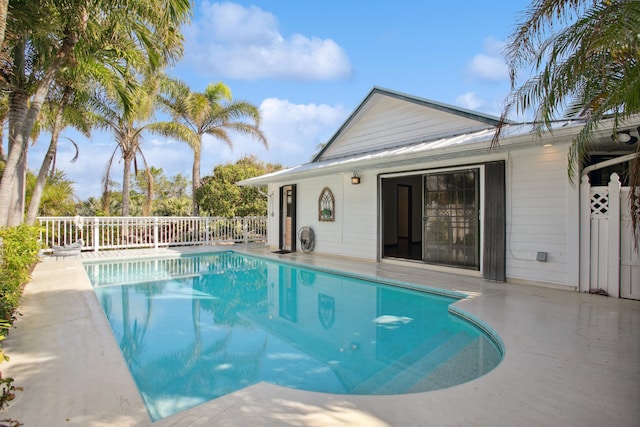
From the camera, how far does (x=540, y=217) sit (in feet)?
20.3

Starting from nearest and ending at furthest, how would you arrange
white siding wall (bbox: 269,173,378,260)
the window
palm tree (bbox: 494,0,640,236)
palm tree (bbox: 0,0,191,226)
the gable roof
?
1. palm tree (bbox: 494,0,640,236)
2. palm tree (bbox: 0,0,191,226)
3. the gable roof
4. white siding wall (bbox: 269,173,378,260)
5. the window

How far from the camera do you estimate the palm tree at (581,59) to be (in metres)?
2.68

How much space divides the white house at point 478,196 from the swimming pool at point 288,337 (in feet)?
5.72

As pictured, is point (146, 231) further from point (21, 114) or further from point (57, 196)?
point (21, 114)

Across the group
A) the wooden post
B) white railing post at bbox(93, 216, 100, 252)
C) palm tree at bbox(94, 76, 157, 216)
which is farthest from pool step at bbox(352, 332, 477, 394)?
palm tree at bbox(94, 76, 157, 216)

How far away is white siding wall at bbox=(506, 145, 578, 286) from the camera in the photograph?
5891 millimetres

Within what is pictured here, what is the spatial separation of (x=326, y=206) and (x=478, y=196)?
15.8 feet

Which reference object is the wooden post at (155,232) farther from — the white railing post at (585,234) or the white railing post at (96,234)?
the white railing post at (585,234)

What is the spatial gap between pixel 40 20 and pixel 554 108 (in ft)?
23.5

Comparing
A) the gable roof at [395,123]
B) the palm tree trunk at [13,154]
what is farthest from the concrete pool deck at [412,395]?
the gable roof at [395,123]

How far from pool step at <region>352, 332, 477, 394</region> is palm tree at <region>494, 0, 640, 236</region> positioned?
218 centimetres

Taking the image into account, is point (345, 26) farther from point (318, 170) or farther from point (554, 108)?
point (554, 108)

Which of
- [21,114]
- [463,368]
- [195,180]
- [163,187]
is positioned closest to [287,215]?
[195,180]

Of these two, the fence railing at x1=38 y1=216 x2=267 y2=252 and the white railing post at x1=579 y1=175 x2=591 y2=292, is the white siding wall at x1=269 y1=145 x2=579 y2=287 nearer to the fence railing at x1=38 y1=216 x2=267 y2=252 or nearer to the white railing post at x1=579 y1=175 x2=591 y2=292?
the white railing post at x1=579 y1=175 x2=591 y2=292
